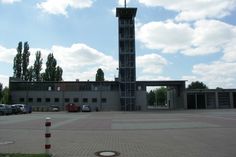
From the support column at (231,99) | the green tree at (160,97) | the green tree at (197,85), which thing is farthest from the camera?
the green tree at (197,85)

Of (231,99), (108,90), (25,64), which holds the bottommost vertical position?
(231,99)

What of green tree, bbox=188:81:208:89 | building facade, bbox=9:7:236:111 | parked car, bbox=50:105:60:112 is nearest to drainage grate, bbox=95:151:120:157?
parked car, bbox=50:105:60:112

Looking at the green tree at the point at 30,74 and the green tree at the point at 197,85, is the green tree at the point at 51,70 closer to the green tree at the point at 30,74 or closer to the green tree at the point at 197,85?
the green tree at the point at 30,74

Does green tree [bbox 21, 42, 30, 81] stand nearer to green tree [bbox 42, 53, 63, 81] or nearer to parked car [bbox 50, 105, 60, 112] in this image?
green tree [bbox 42, 53, 63, 81]

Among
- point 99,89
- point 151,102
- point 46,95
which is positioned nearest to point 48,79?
point 46,95

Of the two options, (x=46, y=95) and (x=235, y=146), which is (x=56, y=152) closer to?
(x=235, y=146)

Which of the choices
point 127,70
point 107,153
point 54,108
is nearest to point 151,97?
point 127,70

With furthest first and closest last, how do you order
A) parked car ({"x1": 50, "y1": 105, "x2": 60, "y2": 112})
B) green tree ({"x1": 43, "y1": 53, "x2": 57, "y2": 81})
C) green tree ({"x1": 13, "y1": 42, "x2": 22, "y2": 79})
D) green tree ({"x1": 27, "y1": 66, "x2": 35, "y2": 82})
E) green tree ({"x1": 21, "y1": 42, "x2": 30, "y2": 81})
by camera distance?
green tree ({"x1": 43, "y1": 53, "x2": 57, "y2": 81}) → green tree ({"x1": 27, "y1": 66, "x2": 35, "y2": 82}) → green tree ({"x1": 21, "y1": 42, "x2": 30, "y2": 81}) → green tree ({"x1": 13, "y1": 42, "x2": 22, "y2": 79}) → parked car ({"x1": 50, "y1": 105, "x2": 60, "y2": 112})

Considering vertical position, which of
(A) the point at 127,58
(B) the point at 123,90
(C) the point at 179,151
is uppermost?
(A) the point at 127,58

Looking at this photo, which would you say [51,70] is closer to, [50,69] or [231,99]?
[50,69]

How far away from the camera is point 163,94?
164 meters

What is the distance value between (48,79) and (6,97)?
45.4 ft

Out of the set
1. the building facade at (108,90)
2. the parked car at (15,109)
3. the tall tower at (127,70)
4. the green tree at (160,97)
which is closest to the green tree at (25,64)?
the building facade at (108,90)

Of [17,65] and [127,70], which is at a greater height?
[17,65]
